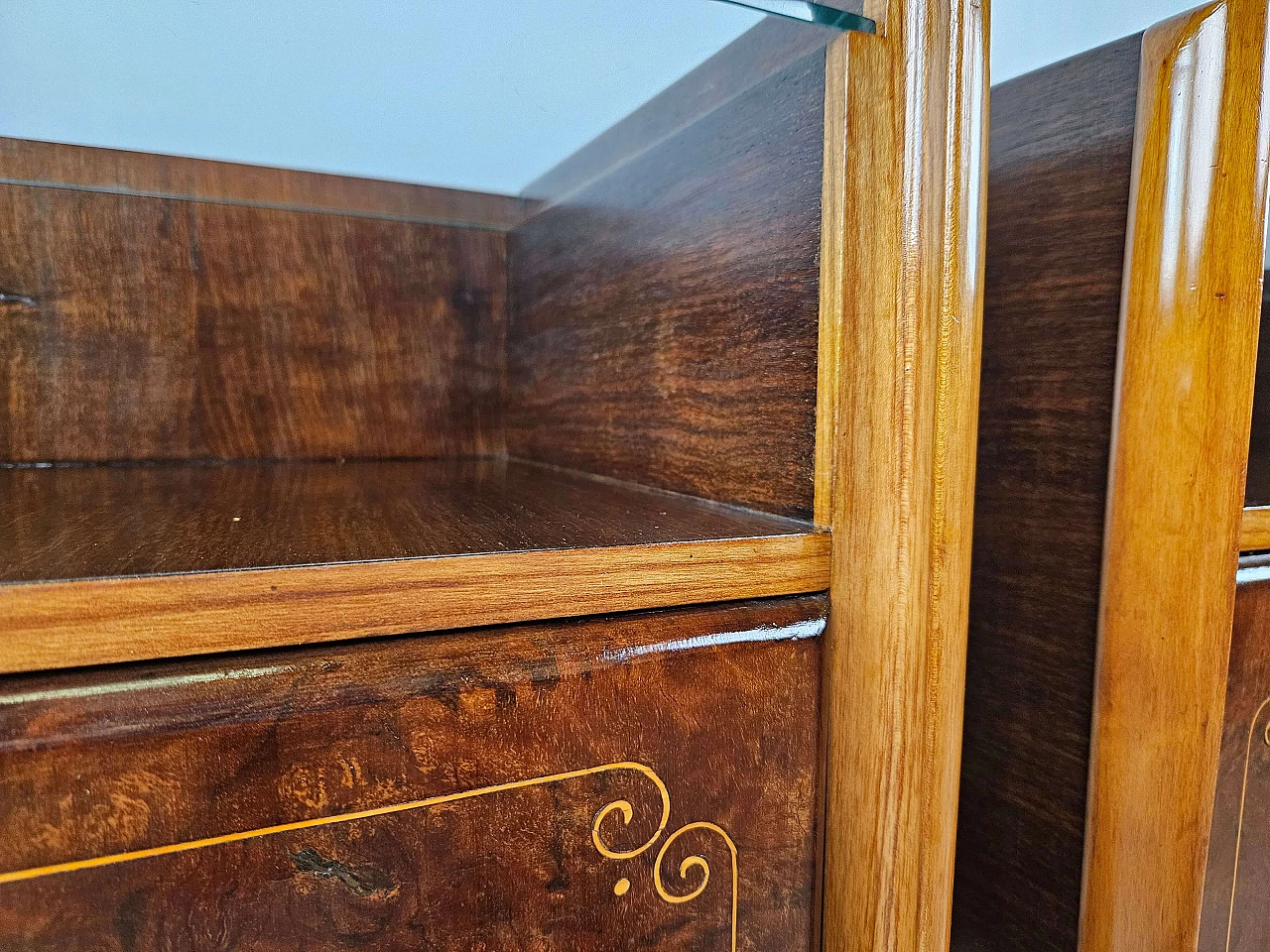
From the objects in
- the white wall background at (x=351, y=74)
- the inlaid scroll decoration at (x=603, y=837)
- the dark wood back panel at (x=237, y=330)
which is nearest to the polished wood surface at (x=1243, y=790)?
the inlaid scroll decoration at (x=603, y=837)

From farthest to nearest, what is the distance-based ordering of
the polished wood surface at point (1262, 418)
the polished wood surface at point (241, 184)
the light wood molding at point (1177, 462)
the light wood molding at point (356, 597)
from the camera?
the polished wood surface at point (241, 184)
the polished wood surface at point (1262, 418)
the light wood molding at point (1177, 462)
the light wood molding at point (356, 597)

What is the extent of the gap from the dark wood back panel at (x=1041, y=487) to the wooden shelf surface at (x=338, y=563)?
0.19 m

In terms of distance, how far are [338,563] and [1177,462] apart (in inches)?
15.4

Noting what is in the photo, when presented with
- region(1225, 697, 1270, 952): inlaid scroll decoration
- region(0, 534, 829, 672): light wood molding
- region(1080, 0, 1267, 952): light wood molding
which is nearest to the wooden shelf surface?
region(0, 534, 829, 672): light wood molding

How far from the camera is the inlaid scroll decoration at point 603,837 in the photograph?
0.27 m

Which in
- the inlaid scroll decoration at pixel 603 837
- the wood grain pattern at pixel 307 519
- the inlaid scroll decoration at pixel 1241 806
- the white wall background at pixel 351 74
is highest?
the white wall background at pixel 351 74

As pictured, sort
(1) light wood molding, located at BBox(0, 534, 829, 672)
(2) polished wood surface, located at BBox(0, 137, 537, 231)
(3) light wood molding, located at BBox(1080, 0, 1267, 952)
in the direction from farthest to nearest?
1. (2) polished wood surface, located at BBox(0, 137, 537, 231)
2. (3) light wood molding, located at BBox(1080, 0, 1267, 952)
3. (1) light wood molding, located at BBox(0, 534, 829, 672)

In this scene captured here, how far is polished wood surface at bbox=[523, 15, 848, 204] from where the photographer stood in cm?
41

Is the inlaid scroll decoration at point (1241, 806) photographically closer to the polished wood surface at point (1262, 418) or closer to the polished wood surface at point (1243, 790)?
the polished wood surface at point (1243, 790)

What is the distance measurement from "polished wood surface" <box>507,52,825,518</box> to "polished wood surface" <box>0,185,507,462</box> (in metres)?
0.15

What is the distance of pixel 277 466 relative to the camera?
0.69m

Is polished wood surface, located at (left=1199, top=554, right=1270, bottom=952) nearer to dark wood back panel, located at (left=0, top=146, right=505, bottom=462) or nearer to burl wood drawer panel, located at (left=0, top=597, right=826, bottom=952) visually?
burl wood drawer panel, located at (left=0, top=597, right=826, bottom=952)

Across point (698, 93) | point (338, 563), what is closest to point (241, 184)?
point (698, 93)

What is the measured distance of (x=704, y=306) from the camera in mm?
476
